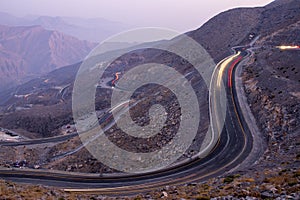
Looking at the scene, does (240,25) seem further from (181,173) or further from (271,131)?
(181,173)

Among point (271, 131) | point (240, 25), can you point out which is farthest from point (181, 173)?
point (240, 25)

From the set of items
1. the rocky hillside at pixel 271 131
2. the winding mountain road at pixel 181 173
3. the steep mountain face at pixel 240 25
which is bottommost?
the winding mountain road at pixel 181 173

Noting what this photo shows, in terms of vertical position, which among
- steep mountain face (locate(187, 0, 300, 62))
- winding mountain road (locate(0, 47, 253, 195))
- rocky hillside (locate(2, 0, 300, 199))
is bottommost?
winding mountain road (locate(0, 47, 253, 195))

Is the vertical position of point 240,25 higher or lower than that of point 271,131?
higher

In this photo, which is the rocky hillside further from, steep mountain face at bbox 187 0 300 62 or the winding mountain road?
steep mountain face at bbox 187 0 300 62

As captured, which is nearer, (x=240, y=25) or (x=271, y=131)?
(x=271, y=131)

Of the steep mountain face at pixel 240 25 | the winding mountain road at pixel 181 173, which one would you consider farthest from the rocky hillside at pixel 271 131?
the steep mountain face at pixel 240 25

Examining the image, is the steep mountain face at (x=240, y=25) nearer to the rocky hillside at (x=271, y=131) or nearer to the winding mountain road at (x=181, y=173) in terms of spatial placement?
the rocky hillside at (x=271, y=131)

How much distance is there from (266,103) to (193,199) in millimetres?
27808

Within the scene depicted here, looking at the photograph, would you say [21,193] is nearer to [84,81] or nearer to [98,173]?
[98,173]

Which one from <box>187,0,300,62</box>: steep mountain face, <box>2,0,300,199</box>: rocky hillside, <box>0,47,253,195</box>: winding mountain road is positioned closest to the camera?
<box>2,0,300,199</box>: rocky hillside

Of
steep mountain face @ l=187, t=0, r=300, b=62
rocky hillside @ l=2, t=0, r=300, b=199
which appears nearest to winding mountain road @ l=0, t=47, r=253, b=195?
rocky hillside @ l=2, t=0, r=300, b=199

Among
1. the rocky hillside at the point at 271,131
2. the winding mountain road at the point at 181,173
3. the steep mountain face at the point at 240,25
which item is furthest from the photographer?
the steep mountain face at the point at 240,25

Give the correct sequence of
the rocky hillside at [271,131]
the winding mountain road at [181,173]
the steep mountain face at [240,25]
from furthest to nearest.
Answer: the steep mountain face at [240,25] < the winding mountain road at [181,173] < the rocky hillside at [271,131]
